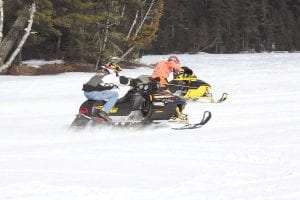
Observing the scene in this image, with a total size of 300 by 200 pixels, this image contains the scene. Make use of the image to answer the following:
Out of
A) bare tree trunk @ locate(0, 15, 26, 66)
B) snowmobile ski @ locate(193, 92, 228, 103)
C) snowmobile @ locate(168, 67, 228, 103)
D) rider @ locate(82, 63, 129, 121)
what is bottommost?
snowmobile ski @ locate(193, 92, 228, 103)

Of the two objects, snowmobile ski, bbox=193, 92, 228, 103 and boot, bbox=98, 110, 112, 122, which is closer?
boot, bbox=98, 110, 112, 122

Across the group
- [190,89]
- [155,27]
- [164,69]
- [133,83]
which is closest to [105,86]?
[133,83]

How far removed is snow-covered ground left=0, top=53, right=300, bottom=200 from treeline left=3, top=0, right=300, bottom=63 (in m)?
12.3

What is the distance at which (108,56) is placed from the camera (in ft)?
91.2

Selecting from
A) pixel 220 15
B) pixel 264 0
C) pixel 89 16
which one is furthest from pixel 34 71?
pixel 264 0

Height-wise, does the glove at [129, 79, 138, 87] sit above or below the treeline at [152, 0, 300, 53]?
below

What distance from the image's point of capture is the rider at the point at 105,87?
30.7ft

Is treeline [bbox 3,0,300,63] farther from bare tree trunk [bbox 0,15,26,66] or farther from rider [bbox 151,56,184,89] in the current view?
rider [bbox 151,56,184,89]

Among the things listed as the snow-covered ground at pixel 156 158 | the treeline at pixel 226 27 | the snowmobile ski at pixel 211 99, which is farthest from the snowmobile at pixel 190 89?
the treeline at pixel 226 27

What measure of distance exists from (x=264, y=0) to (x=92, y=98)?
58.7 metres

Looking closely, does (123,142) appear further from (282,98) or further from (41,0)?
(41,0)

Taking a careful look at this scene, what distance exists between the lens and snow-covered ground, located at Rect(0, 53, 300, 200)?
565 cm

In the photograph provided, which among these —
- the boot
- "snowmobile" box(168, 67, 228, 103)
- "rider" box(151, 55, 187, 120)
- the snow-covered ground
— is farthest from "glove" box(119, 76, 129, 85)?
"snowmobile" box(168, 67, 228, 103)

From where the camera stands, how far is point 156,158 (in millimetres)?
7230
